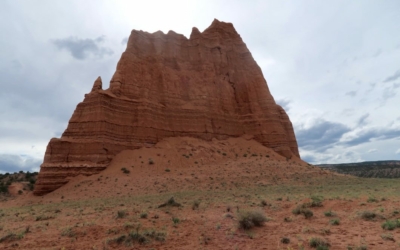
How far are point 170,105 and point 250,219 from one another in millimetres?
34374

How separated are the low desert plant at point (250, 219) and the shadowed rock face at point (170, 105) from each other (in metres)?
25.7

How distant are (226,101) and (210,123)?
21.2 ft

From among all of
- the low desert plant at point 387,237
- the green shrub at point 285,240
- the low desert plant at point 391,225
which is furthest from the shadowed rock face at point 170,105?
the low desert plant at point 387,237

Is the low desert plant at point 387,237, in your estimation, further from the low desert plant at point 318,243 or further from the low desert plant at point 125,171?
the low desert plant at point 125,171

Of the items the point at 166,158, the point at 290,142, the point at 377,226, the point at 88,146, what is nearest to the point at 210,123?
the point at 166,158

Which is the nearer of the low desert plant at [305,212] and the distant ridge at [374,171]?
the low desert plant at [305,212]

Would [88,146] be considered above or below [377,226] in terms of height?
above

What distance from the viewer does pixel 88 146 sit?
3381 centimetres

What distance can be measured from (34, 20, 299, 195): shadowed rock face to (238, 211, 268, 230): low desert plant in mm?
25720

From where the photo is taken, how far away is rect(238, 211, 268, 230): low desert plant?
1104 centimetres

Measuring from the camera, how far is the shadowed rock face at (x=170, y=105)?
111 feet

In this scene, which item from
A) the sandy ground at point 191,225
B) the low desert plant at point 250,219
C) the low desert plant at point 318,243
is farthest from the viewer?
the low desert plant at point 250,219

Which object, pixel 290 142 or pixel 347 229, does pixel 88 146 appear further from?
pixel 290 142

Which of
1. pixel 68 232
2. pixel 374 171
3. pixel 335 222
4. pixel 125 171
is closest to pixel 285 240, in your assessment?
pixel 335 222
